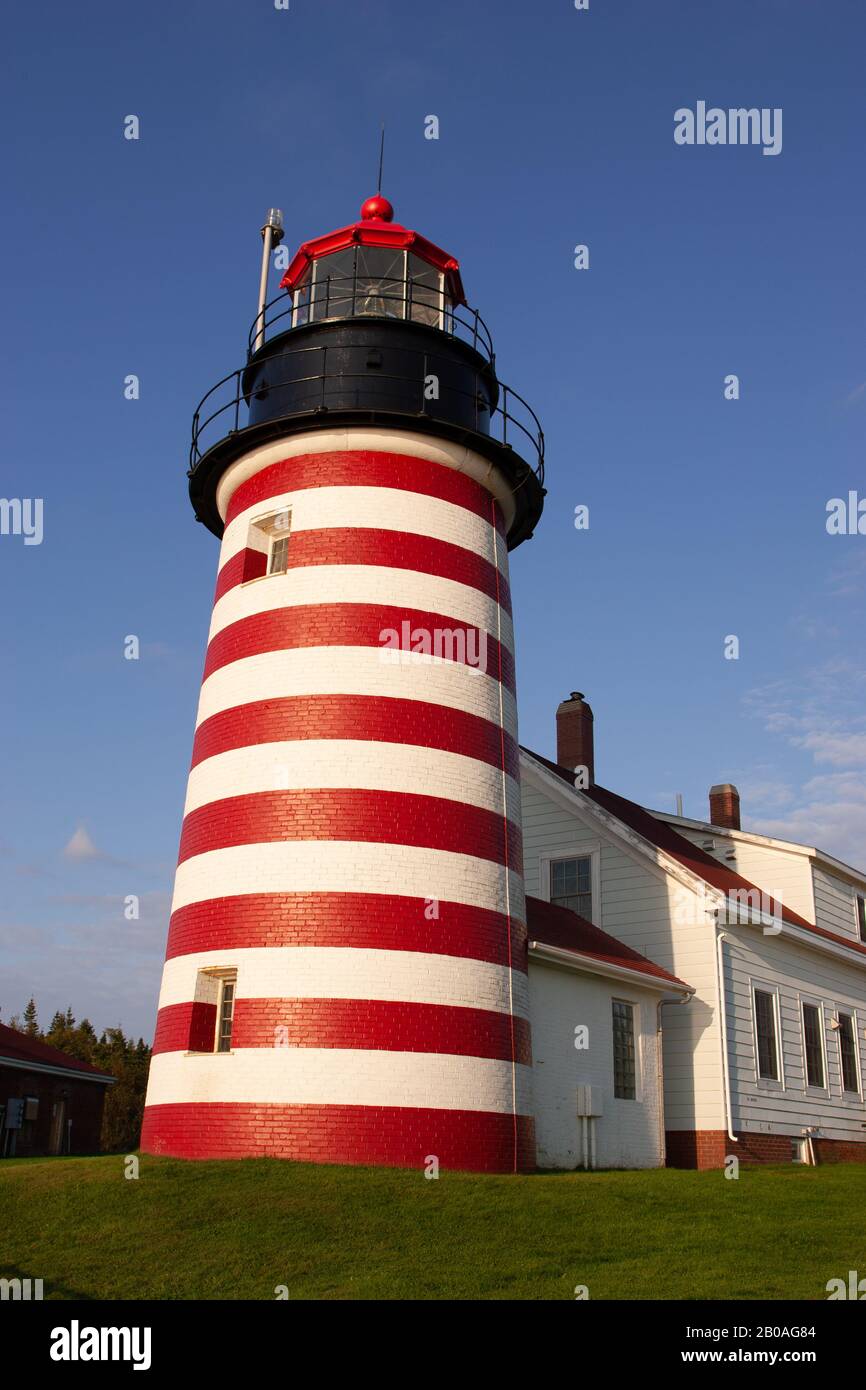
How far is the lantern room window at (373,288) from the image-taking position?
18.8 metres

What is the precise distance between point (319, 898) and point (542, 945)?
154 inches

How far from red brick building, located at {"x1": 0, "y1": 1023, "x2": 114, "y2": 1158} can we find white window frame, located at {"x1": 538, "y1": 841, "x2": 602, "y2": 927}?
46.9ft

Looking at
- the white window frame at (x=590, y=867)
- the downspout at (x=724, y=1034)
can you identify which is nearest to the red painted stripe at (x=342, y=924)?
the downspout at (x=724, y=1034)

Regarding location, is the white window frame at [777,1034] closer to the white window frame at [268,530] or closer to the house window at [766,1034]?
the house window at [766,1034]

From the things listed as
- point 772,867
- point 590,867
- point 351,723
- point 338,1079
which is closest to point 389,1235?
point 338,1079

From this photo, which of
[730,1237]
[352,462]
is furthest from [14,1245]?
[352,462]

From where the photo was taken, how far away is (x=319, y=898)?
15.3 m

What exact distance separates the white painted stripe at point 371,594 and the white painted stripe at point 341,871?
10.5ft

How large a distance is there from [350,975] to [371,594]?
5199 mm

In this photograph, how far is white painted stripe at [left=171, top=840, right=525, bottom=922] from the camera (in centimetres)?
1538

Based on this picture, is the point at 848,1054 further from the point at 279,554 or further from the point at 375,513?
the point at 279,554

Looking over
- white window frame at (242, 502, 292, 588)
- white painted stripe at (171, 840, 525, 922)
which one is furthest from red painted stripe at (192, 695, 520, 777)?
white window frame at (242, 502, 292, 588)
